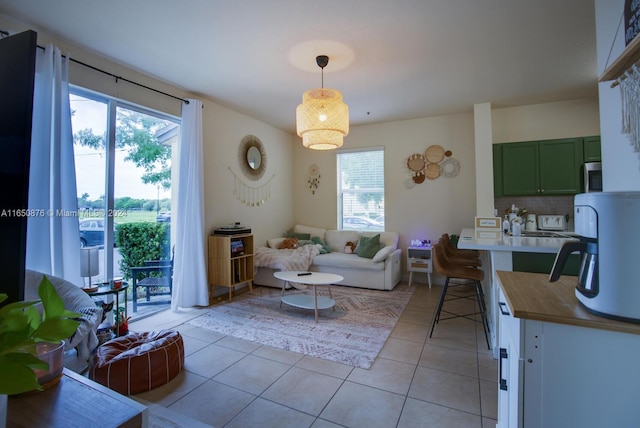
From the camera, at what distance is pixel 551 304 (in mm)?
1063

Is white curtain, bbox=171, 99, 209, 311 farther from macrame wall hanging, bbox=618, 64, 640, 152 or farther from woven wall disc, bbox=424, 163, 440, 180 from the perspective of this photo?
macrame wall hanging, bbox=618, 64, 640, 152

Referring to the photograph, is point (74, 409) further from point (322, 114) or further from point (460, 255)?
point (460, 255)

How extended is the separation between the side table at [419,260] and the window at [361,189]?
83cm

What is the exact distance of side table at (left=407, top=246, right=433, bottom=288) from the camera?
4.70 metres

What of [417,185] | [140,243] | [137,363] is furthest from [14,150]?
[417,185]

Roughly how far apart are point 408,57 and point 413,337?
275 centimetres

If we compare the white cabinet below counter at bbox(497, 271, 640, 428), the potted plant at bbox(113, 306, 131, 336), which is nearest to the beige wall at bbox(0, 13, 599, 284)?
the potted plant at bbox(113, 306, 131, 336)

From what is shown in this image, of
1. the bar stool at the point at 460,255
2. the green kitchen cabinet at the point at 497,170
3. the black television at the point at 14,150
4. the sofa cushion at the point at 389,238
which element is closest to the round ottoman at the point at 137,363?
the black television at the point at 14,150

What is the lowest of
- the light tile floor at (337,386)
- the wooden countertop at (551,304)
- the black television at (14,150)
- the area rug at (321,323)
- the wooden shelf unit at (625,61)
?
the light tile floor at (337,386)

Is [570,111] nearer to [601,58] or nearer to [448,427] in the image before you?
[601,58]

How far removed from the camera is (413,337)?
290 centimetres

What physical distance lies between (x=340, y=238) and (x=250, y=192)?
71.1 inches

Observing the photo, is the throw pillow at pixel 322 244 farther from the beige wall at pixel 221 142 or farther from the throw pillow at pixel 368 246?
the beige wall at pixel 221 142

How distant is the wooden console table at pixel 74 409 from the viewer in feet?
2.10
